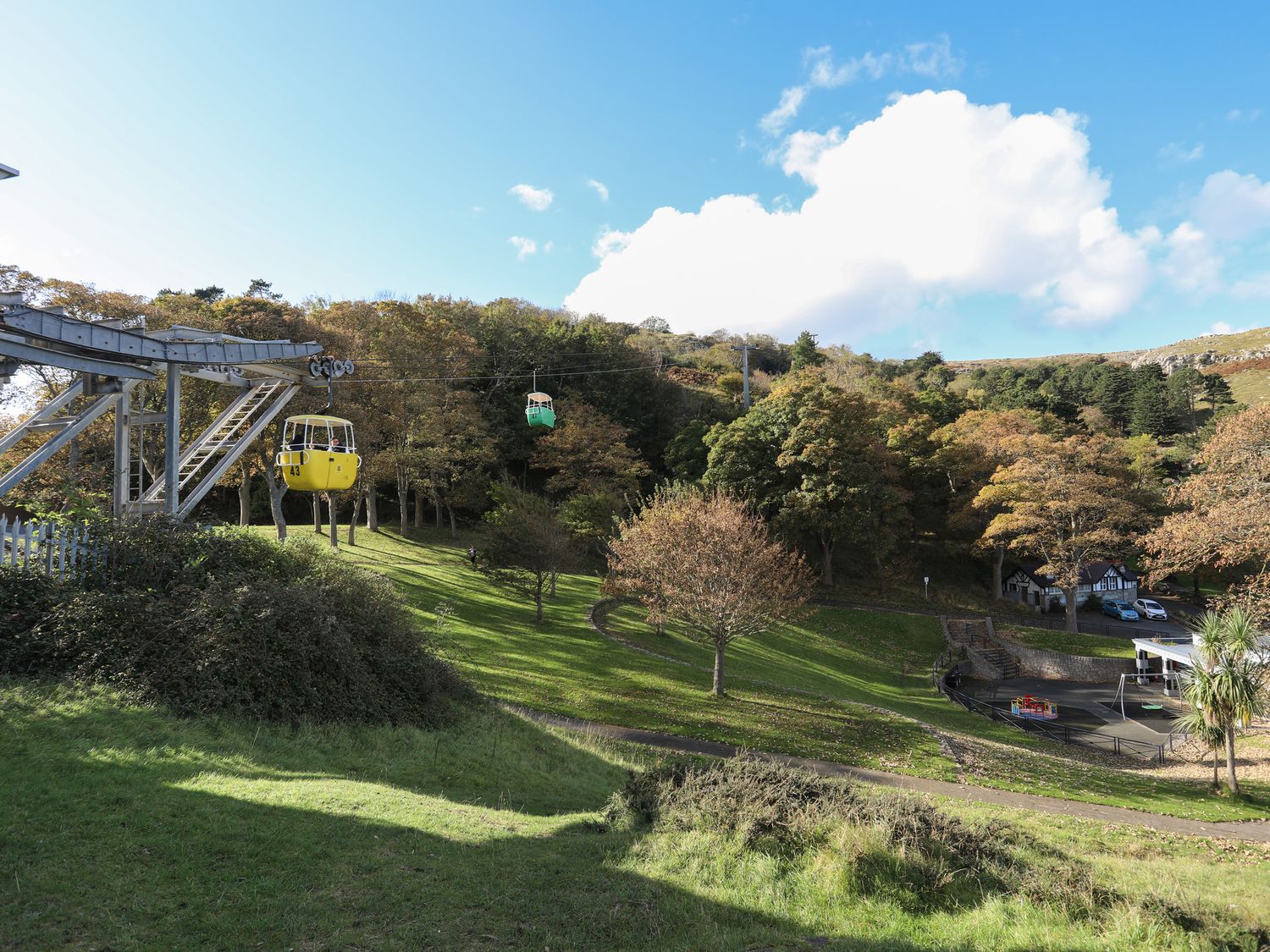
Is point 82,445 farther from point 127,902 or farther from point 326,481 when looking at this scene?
point 127,902

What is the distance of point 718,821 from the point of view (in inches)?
273

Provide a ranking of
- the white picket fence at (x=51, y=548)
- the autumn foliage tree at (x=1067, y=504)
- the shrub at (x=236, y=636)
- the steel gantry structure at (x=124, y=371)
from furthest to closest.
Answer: the autumn foliage tree at (x=1067, y=504) → the steel gantry structure at (x=124, y=371) → the white picket fence at (x=51, y=548) → the shrub at (x=236, y=636)

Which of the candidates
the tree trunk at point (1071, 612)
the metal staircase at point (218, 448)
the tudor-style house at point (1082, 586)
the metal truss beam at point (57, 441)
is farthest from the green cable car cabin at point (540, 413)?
the tudor-style house at point (1082, 586)

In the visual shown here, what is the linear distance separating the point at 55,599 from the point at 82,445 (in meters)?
18.0

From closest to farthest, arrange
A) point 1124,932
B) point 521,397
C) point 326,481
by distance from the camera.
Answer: point 1124,932 → point 326,481 → point 521,397

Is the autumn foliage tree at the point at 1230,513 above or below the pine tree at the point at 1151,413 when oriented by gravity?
below

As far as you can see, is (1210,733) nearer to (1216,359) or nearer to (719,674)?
(719,674)

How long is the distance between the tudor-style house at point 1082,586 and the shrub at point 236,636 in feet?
136

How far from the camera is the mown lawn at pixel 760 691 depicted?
607 inches

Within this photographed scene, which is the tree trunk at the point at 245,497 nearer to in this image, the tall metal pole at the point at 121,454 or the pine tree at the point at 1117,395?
the tall metal pole at the point at 121,454

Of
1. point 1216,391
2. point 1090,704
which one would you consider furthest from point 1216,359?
point 1090,704

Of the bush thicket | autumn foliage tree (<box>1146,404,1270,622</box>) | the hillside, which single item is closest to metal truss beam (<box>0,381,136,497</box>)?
the bush thicket

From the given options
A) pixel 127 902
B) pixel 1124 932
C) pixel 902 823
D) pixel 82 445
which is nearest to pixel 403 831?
pixel 127 902

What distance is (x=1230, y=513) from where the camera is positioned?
1617 cm
